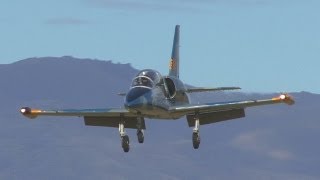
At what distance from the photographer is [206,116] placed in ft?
240

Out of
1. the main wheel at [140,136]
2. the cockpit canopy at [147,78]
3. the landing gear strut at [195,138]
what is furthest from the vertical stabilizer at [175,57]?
the landing gear strut at [195,138]

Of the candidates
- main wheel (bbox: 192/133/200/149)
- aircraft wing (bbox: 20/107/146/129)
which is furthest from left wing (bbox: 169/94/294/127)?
aircraft wing (bbox: 20/107/146/129)

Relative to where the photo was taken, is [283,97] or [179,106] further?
[179,106]

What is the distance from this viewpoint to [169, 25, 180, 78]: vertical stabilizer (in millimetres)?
82375

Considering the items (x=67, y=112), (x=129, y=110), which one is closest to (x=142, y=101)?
(x=129, y=110)

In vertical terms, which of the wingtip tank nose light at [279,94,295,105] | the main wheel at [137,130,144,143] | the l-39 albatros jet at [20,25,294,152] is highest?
the wingtip tank nose light at [279,94,295,105]

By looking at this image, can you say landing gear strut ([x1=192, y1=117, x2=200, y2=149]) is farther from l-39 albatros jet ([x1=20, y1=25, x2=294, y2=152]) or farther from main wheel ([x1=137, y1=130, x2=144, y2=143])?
main wheel ([x1=137, y1=130, x2=144, y2=143])

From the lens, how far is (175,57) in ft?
275

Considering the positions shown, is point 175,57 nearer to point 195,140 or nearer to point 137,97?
point 195,140

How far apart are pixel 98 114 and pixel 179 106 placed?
5208 mm

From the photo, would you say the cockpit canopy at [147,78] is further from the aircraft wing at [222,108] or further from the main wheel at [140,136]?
the main wheel at [140,136]

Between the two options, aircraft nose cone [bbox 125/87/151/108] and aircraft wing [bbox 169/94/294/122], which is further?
aircraft wing [bbox 169/94/294/122]

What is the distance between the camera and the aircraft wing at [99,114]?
223 ft

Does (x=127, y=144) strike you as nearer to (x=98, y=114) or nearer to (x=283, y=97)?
(x=98, y=114)
